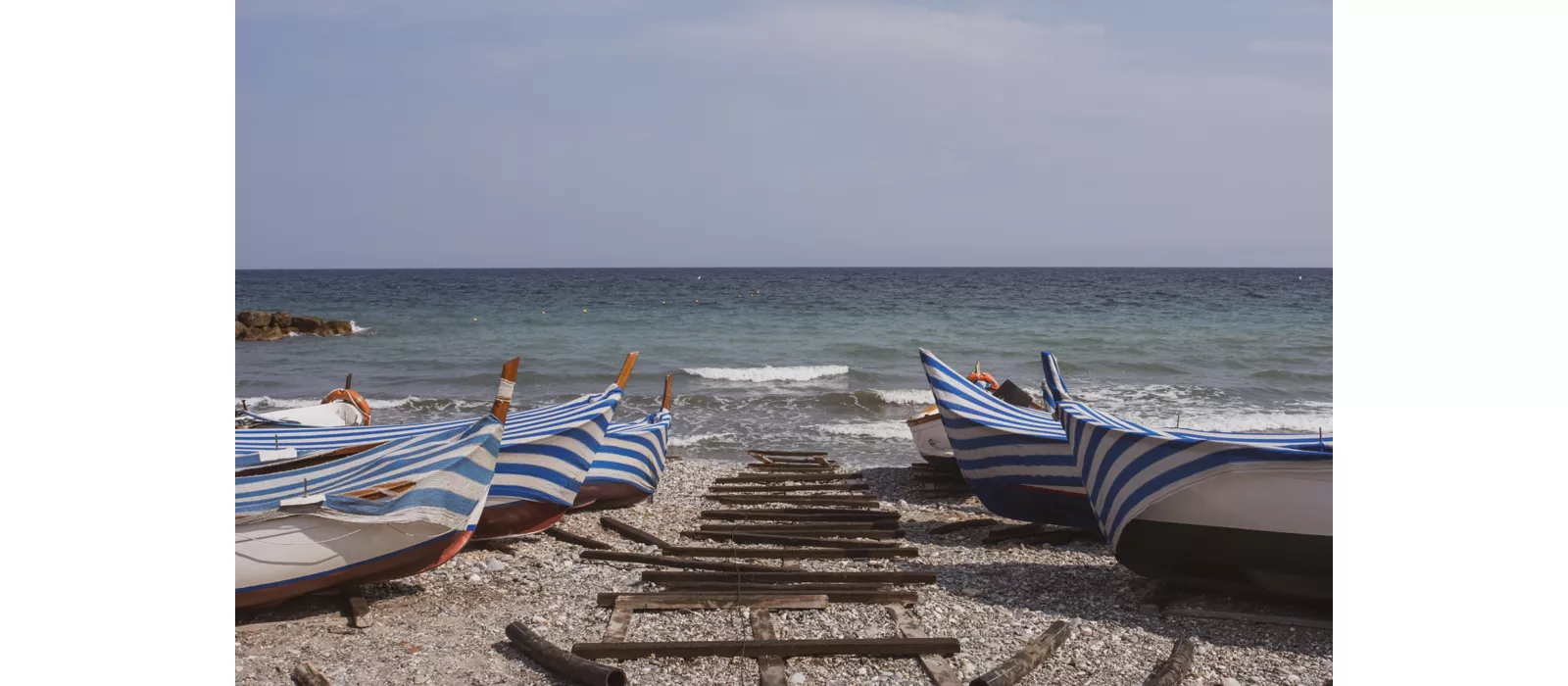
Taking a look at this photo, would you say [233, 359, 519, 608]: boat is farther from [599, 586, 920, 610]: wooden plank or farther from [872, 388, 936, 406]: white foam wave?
[872, 388, 936, 406]: white foam wave

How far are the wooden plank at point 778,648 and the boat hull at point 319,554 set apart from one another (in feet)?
5.19

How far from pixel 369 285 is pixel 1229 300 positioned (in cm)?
5826

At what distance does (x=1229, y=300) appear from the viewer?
174 feet

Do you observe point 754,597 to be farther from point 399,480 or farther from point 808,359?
point 808,359

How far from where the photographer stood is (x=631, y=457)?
35.6 feet

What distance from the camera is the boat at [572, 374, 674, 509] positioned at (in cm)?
1034

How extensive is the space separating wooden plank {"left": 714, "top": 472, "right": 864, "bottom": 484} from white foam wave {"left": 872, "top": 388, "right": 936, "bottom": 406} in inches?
290

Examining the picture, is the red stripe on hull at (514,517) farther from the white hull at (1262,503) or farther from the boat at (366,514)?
the white hull at (1262,503)

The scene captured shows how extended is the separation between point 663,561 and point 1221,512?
4095 millimetres

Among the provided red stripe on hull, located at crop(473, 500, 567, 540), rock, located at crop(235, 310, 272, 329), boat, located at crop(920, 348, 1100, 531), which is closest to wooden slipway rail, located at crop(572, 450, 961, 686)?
red stripe on hull, located at crop(473, 500, 567, 540)

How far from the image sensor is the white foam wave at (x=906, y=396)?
68.8 feet
